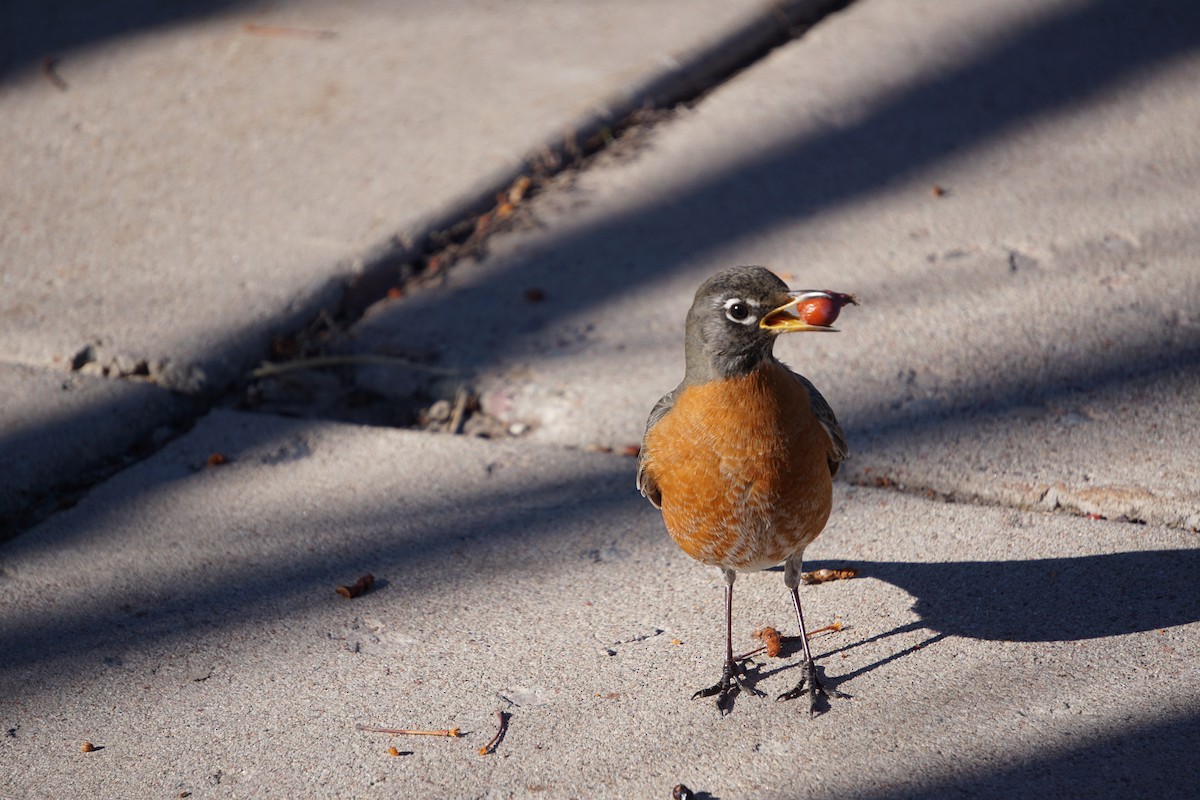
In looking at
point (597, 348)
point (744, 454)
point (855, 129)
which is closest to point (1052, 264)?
point (855, 129)

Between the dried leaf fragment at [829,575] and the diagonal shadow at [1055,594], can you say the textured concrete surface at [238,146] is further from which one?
the diagonal shadow at [1055,594]

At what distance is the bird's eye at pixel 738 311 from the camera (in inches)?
116

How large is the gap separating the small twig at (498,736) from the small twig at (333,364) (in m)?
1.67

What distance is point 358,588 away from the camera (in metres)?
3.53

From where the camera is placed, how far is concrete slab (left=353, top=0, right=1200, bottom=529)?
3.95 meters

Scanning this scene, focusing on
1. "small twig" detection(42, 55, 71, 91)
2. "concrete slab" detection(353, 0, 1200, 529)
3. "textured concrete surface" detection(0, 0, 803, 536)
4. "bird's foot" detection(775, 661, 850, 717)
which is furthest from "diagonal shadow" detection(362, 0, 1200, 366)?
"small twig" detection(42, 55, 71, 91)

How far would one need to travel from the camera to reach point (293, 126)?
5.84 metres

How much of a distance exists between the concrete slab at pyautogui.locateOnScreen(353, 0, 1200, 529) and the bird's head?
103cm

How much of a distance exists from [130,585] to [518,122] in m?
3.00

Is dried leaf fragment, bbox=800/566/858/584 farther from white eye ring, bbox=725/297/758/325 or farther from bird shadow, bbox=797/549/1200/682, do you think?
white eye ring, bbox=725/297/758/325

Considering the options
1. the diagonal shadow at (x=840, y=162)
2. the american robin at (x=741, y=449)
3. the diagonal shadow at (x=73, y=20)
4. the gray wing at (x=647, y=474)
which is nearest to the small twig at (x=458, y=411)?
the diagonal shadow at (x=840, y=162)

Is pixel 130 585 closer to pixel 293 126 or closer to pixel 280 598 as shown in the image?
pixel 280 598

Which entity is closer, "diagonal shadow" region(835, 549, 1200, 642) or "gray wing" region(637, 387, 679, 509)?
"diagonal shadow" region(835, 549, 1200, 642)

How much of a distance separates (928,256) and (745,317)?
2.12 m
